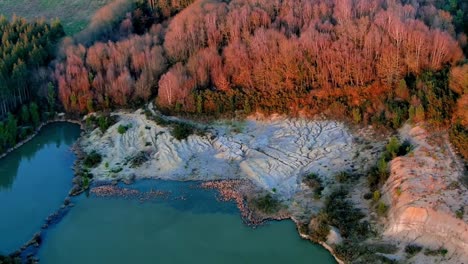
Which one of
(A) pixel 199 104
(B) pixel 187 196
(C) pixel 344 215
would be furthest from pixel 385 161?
(A) pixel 199 104

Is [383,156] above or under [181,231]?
above

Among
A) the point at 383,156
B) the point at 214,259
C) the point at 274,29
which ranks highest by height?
the point at 274,29

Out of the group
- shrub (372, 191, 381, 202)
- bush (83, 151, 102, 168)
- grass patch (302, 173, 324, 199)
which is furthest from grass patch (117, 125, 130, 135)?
shrub (372, 191, 381, 202)

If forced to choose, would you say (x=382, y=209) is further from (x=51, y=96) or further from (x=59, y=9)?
(x=59, y=9)

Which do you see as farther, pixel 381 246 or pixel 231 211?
pixel 231 211

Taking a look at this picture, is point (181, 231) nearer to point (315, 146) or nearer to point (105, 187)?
point (105, 187)

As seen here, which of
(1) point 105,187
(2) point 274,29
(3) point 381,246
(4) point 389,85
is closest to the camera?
(3) point 381,246

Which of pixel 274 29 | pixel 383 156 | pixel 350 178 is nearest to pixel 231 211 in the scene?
pixel 350 178
